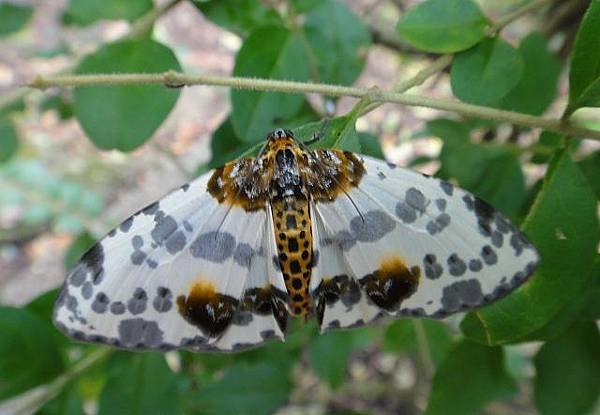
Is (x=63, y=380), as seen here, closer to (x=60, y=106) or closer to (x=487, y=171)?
(x=60, y=106)

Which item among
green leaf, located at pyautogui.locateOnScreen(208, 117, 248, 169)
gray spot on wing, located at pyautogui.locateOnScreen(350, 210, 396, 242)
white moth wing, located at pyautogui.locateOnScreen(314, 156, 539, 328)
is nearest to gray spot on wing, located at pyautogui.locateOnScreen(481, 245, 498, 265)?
white moth wing, located at pyautogui.locateOnScreen(314, 156, 539, 328)

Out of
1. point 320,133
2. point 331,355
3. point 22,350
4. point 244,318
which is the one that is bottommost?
point 331,355

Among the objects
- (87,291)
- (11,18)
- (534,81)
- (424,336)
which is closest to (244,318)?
(87,291)

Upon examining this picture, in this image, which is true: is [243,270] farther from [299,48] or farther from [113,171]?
[113,171]

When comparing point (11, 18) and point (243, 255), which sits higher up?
point (11, 18)

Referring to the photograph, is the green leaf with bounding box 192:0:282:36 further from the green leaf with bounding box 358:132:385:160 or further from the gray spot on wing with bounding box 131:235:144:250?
the gray spot on wing with bounding box 131:235:144:250

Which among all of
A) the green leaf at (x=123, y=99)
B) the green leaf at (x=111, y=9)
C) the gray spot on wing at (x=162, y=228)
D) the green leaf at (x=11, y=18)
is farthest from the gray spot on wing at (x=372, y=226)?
the green leaf at (x=11, y=18)
